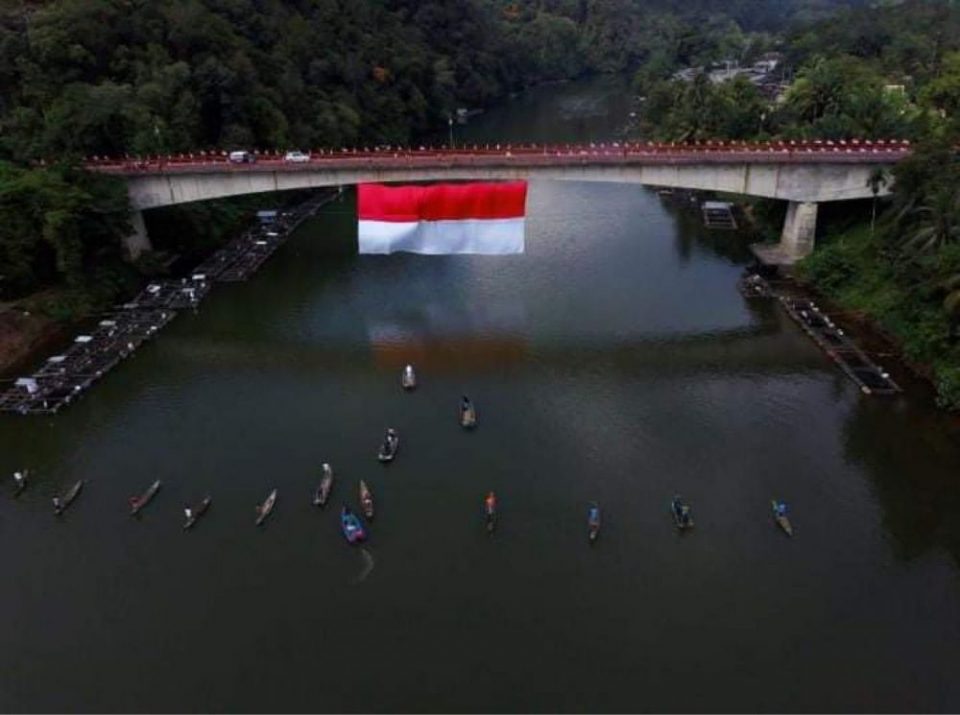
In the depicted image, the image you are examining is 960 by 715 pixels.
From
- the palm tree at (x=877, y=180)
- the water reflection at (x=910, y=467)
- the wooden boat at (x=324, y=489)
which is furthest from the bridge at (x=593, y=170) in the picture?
the wooden boat at (x=324, y=489)

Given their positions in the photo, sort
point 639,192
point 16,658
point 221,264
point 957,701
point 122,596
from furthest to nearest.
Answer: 1. point 639,192
2. point 221,264
3. point 122,596
4. point 16,658
5. point 957,701

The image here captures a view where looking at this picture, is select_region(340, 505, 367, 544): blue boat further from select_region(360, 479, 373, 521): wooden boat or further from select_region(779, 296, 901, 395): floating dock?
select_region(779, 296, 901, 395): floating dock

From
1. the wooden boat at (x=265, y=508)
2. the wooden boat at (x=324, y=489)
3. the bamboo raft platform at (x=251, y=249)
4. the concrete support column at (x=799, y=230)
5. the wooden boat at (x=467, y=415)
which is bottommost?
the wooden boat at (x=265, y=508)

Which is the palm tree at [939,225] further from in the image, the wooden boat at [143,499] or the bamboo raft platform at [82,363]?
the bamboo raft platform at [82,363]

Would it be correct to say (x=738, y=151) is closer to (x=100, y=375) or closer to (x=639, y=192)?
(x=639, y=192)

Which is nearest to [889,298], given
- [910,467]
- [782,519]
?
[910,467]

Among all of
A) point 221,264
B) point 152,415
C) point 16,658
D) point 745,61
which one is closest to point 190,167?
point 221,264

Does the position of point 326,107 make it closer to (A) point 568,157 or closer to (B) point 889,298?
(A) point 568,157
